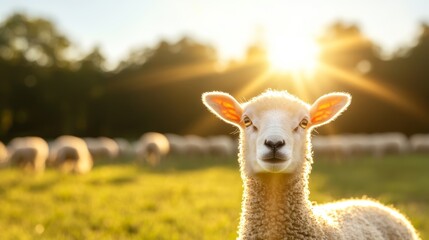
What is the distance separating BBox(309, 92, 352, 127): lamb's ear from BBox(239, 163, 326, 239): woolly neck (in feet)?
1.86

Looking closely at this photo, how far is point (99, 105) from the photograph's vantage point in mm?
50094

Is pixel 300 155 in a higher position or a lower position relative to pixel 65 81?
lower

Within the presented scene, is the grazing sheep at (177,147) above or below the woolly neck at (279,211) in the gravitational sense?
above

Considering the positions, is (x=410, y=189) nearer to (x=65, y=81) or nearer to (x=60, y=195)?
(x=60, y=195)

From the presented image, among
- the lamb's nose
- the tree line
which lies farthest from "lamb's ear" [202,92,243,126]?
the tree line

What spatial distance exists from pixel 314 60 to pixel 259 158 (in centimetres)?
4239

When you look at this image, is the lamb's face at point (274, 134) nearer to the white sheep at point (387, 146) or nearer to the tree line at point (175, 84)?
the white sheep at point (387, 146)

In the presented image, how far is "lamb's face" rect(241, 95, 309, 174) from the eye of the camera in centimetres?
354

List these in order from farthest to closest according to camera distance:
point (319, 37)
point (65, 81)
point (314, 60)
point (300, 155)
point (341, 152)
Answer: point (319, 37)
point (65, 81)
point (314, 60)
point (341, 152)
point (300, 155)

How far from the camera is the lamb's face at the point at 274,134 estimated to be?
3.54 m

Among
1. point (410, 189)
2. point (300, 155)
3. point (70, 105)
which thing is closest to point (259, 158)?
point (300, 155)

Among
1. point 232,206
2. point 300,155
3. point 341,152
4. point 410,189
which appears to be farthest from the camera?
point 341,152

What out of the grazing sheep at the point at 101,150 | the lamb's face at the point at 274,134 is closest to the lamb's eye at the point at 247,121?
the lamb's face at the point at 274,134

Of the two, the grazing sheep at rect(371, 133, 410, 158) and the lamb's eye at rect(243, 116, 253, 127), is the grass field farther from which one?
the grazing sheep at rect(371, 133, 410, 158)
